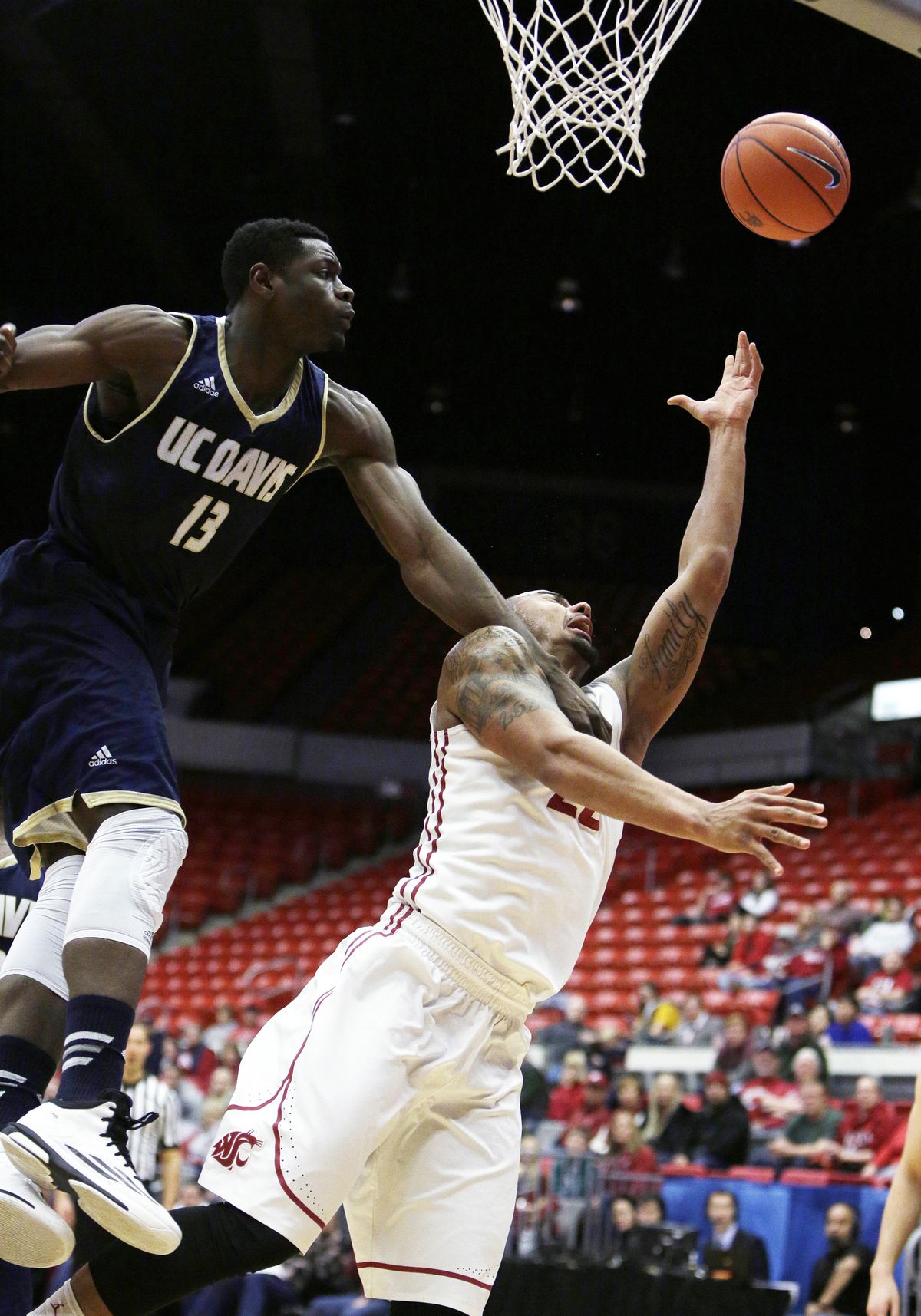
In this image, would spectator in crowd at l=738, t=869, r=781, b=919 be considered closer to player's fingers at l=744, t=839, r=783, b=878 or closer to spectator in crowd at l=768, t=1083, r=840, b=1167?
spectator in crowd at l=768, t=1083, r=840, b=1167

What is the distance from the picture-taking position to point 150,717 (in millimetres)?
3377

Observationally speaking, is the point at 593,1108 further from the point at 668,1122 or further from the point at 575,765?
the point at 575,765

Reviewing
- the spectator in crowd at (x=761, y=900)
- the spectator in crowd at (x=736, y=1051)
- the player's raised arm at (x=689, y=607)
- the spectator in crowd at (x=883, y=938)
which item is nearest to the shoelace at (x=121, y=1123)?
the player's raised arm at (x=689, y=607)

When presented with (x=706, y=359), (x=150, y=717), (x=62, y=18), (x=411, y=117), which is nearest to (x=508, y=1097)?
(x=150, y=717)

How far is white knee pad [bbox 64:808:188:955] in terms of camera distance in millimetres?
3164

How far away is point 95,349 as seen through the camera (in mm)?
3357

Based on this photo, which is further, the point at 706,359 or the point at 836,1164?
the point at 706,359

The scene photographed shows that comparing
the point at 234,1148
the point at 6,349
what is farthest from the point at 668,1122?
the point at 6,349

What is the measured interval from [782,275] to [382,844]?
8795 millimetres

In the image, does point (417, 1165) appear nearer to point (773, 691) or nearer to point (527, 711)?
point (527, 711)

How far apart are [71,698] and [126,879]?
0.43 meters

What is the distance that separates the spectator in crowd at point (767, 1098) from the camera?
31.8ft

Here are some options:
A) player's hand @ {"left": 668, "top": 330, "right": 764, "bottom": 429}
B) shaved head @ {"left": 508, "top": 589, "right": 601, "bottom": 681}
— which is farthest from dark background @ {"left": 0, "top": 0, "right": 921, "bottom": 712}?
shaved head @ {"left": 508, "top": 589, "right": 601, "bottom": 681}

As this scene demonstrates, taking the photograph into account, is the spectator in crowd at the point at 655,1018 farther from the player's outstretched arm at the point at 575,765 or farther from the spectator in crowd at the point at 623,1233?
the player's outstretched arm at the point at 575,765
